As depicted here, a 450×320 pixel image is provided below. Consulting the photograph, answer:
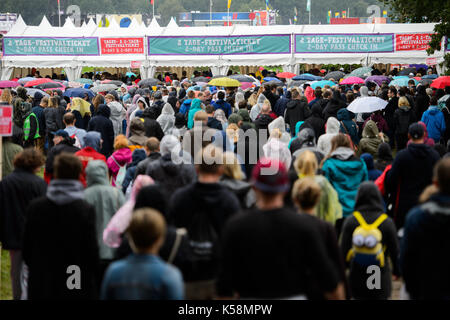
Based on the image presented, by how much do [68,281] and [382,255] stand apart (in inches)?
106

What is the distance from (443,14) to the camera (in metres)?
16.6

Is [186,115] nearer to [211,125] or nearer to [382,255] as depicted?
[211,125]

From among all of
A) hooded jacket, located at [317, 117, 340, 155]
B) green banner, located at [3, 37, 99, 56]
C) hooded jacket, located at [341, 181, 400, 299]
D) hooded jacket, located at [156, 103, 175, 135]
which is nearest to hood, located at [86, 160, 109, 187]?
hooded jacket, located at [341, 181, 400, 299]

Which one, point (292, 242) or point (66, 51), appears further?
point (66, 51)

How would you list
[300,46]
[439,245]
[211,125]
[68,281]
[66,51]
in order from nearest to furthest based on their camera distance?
[439,245] < [68,281] < [211,125] < [300,46] < [66,51]

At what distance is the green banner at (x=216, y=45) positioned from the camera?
25.5 metres

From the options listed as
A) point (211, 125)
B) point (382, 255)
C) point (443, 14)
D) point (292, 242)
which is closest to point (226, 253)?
Answer: point (292, 242)

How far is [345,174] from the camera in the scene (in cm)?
707

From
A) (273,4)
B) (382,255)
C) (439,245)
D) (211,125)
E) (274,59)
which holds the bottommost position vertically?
(382,255)

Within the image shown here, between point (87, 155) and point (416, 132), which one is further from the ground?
point (416, 132)

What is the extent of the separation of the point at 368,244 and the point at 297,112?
7607 millimetres

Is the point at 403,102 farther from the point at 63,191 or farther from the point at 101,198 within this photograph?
the point at 63,191

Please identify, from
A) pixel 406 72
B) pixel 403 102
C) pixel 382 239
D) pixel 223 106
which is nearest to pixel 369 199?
pixel 382 239

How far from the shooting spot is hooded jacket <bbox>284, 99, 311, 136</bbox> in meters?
12.8
